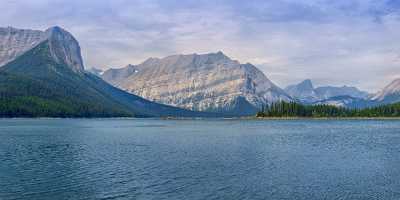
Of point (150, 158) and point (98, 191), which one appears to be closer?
point (98, 191)

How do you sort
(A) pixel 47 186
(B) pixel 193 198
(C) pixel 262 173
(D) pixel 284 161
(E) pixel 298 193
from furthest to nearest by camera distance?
(D) pixel 284 161
(C) pixel 262 173
(A) pixel 47 186
(E) pixel 298 193
(B) pixel 193 198

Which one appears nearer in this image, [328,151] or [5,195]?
[5,195]

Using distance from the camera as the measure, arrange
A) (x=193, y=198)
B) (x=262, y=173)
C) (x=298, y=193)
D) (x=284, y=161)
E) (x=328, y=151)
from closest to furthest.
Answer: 1. (x=193, y=198)
2. (x=298, y=193)
3. (x=262, y=173)
4. (x=284, y=161)
5. (x=328, y=151)

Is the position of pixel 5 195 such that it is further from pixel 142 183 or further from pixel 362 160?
pixel 362 160

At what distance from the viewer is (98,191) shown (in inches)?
1998

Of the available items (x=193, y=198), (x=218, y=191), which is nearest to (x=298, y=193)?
(x=218, y=191)

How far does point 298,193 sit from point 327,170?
19.7 meters

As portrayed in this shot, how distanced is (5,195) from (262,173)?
117 feet

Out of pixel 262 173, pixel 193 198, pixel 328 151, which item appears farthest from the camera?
pixel 328 151

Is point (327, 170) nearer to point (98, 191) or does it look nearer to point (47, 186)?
point (98, 191)

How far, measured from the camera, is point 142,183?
56125 mm

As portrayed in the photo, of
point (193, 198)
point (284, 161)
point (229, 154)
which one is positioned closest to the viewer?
point (193, 198)

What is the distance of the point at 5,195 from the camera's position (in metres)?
48.2

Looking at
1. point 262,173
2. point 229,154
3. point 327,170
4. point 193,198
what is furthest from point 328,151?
point 193,198
